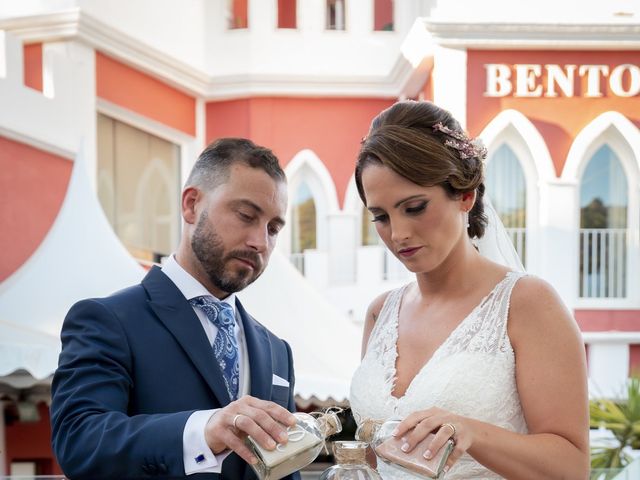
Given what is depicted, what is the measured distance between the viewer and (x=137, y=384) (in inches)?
76.4

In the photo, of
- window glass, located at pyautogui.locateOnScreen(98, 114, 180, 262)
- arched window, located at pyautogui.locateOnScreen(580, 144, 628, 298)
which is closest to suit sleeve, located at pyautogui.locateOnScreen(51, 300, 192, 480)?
window glass, located at pyautogui.locateOnScreen(98, 114, 180, 262)

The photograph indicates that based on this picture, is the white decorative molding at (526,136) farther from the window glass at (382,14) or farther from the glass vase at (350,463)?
the glass vase at (350,463)

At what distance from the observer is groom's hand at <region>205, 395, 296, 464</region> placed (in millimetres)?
1448

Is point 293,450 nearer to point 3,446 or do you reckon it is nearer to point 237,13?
point 3,446

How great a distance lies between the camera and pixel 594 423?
7.75 m

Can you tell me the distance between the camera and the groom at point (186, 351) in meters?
1.74

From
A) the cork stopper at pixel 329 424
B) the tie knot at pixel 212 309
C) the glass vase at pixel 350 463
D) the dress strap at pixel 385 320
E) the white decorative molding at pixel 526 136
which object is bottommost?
the glass vase at pixel 350 463

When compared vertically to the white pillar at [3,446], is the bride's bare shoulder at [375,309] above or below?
above

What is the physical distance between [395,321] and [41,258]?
4364 millimetres

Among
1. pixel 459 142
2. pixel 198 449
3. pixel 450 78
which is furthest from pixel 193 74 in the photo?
pixel 198 449

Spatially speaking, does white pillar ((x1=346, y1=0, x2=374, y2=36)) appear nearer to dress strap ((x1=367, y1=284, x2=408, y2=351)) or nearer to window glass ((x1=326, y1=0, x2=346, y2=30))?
window glass ((x1=326, y1=0, x2=346, y2=30))

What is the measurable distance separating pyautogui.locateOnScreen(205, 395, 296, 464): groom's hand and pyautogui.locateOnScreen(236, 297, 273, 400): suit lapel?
51 centimetres

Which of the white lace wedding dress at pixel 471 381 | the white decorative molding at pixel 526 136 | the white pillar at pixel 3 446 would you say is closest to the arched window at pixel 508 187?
the white decorative molding at pixel 526 136

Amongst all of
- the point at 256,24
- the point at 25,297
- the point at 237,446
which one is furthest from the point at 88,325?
the point at 256,24
